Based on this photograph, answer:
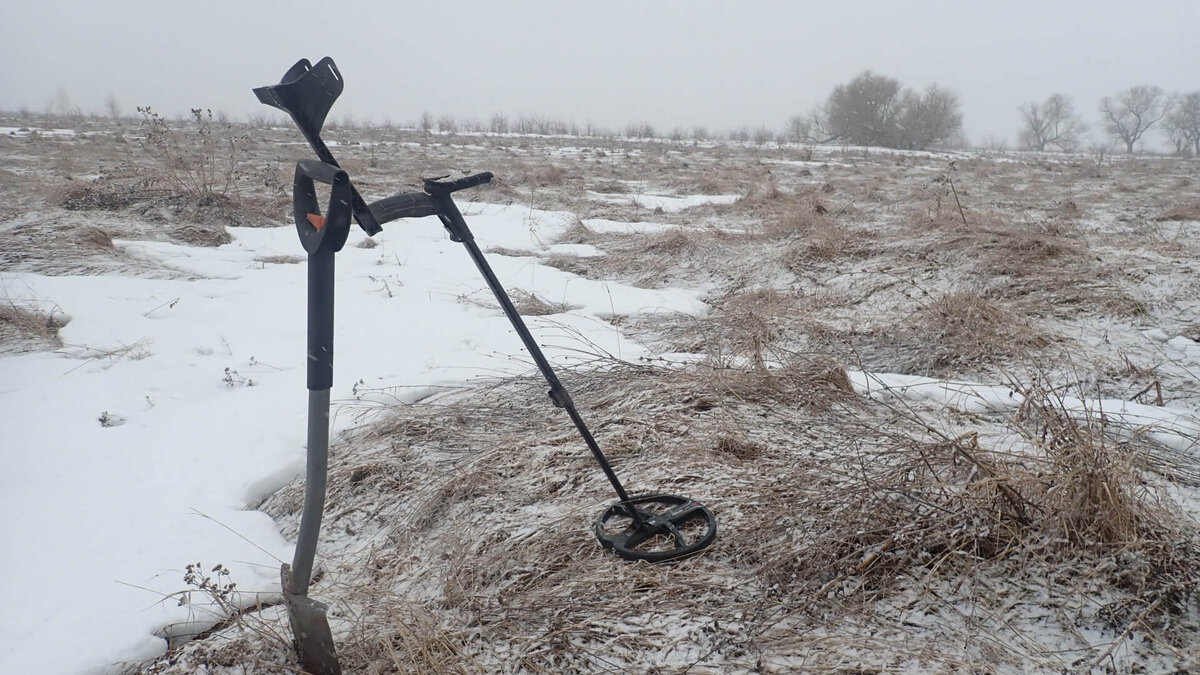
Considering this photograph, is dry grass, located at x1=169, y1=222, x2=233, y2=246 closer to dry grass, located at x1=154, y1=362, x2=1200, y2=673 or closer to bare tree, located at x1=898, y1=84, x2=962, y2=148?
dry grass, located at x1=154, y1=362, x2=1200, y2=673

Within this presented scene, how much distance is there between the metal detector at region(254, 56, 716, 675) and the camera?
1.06 metres

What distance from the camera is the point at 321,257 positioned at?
108 centimetres

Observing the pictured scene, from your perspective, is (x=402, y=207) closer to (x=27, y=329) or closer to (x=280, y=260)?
(x=27, y=329)

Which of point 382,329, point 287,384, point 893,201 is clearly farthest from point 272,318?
point 893,201

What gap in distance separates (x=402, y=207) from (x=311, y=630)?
2.94 feet

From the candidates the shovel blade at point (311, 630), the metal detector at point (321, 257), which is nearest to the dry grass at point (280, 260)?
the metal detector at point (321, 257)

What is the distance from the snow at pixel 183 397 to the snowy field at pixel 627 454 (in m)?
0.02

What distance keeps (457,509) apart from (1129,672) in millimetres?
1720

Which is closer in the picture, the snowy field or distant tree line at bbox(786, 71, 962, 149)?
the snowy field

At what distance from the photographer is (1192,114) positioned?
44.0 m

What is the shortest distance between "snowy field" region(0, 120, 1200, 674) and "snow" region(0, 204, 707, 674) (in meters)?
0.02

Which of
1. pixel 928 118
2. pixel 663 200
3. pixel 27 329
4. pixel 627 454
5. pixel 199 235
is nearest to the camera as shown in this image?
pixel 627 454

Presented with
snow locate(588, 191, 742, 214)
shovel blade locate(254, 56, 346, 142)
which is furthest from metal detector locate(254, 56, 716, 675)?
snow locate(588, 191, 742, 214)

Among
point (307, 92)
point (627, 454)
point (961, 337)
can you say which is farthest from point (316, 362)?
point (961, 337)
